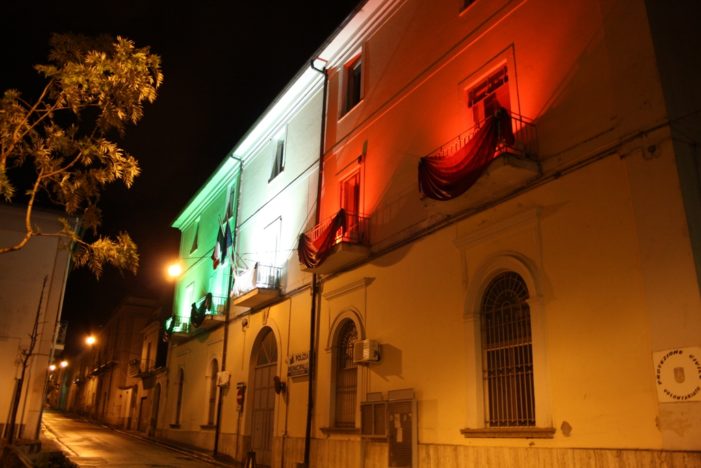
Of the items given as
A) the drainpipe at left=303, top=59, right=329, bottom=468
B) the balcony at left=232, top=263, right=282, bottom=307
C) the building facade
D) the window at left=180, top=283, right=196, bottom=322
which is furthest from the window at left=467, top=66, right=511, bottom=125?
the building facade

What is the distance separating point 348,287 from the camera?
49.5ft

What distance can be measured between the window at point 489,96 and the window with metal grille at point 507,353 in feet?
10.4

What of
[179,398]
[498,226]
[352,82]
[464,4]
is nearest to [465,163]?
[498,226]

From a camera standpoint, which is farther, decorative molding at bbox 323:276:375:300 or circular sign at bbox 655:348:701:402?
decorative molding at bbox 323:276:375:300

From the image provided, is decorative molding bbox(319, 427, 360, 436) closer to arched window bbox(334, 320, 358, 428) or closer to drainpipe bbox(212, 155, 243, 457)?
arched window bbox(334, 320, 358, 428)

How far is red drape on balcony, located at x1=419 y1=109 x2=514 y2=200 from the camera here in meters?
10.0

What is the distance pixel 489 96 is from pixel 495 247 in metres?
3.01

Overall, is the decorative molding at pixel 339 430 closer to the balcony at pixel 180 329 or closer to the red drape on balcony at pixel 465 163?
the red drape on balcony at pixel 465 163

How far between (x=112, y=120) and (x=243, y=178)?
47.1 ft

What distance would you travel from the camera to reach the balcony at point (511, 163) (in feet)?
32.4

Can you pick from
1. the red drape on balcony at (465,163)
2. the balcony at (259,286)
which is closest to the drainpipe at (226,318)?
the balcony at (259,286)

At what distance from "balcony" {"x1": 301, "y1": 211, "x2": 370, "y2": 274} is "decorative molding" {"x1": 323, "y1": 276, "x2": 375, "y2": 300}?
50 cm

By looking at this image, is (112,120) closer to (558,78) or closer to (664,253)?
(558,78)

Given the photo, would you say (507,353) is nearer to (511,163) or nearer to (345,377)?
(511,163)
